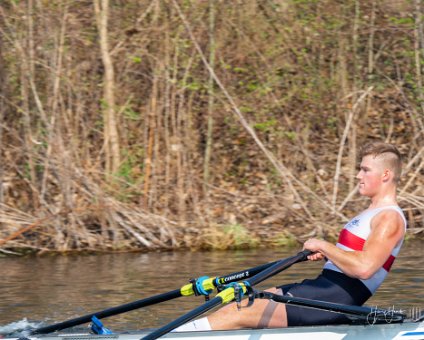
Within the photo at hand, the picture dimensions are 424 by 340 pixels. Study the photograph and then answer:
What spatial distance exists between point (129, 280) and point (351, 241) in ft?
15.5

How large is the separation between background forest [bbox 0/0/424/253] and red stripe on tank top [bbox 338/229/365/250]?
6.30 metres

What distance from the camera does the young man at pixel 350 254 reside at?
5.25 m

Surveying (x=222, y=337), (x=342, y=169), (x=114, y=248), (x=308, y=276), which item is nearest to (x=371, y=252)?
(x=222, y=337)

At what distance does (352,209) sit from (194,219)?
2.14 meters

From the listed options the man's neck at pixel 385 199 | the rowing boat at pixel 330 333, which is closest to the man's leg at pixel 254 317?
the rowing boat at pixel 330 333

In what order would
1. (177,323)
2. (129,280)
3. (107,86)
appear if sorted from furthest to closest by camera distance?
(107,86), (129,280), (177,323)

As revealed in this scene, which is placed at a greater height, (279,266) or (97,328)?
(279,266)

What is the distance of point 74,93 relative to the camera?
12906 mm

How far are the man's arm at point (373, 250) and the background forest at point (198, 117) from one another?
21.2ft

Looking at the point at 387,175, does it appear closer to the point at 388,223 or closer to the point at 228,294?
the point at 388,223

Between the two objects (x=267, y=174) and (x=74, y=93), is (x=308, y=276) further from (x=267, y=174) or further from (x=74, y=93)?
(x=74, y=93)

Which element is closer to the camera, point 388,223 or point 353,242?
point 388,223

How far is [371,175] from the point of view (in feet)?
17.7

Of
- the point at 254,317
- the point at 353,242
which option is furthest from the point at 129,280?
the point at 353,242
